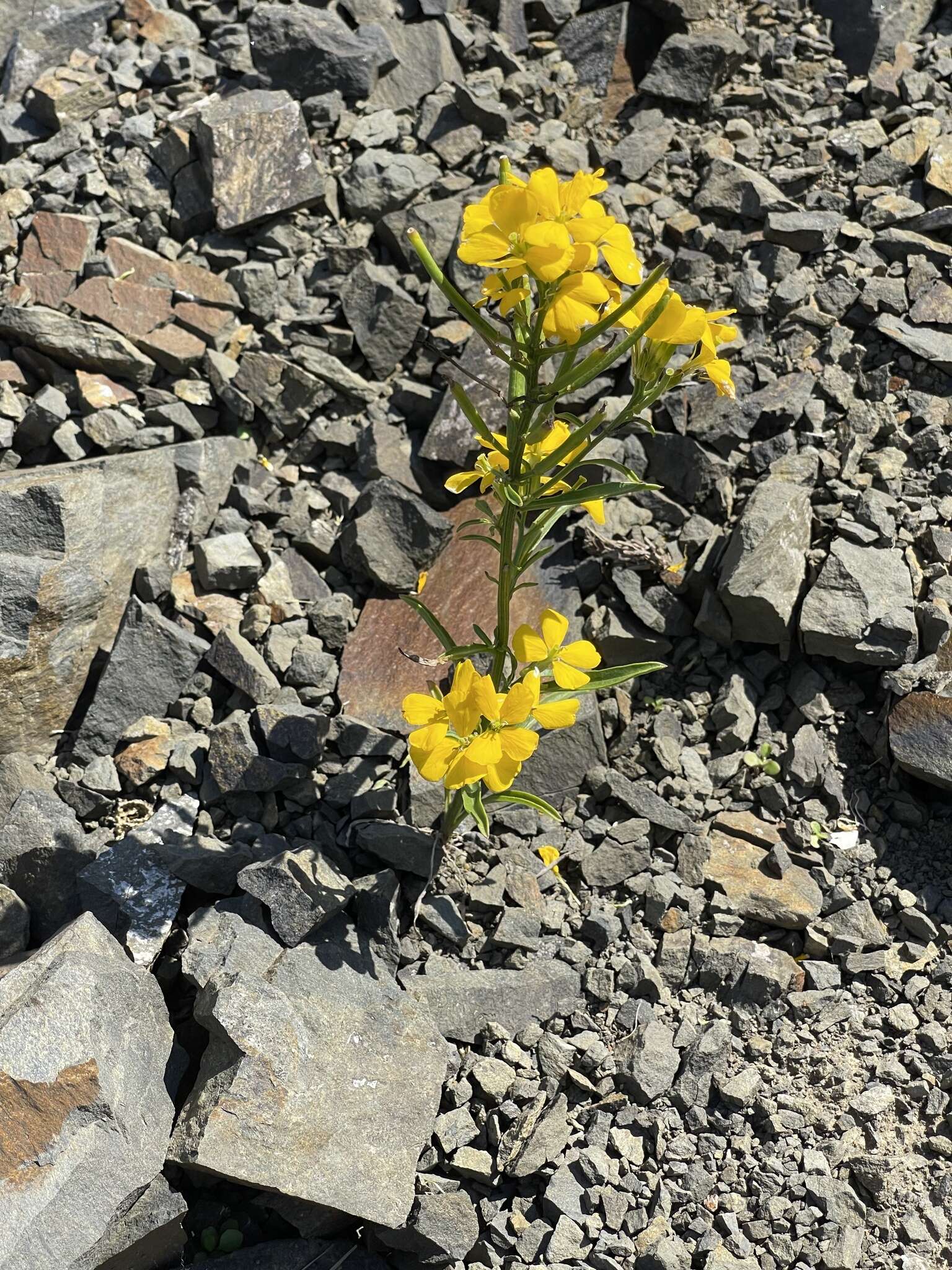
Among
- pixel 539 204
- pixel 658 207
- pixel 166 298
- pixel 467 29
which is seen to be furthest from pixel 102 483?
pixel 467 29

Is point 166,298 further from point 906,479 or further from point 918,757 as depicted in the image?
point 918,757

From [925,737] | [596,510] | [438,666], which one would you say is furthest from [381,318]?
[925,737]

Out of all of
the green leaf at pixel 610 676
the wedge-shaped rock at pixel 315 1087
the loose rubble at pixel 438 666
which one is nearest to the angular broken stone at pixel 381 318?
the loose rubble at pixel 438 666

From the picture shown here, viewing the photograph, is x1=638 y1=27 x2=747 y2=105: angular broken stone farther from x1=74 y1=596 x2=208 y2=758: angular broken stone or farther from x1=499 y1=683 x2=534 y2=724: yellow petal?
x1=499 y1=683 x2=534 y2=724: yellow petal

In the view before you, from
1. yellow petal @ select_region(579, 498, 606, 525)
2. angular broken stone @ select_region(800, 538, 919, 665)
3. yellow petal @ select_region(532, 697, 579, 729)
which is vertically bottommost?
angular broken stone @ select_region(800, 538, 919, 665)

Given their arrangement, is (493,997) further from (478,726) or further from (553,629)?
(553,629)

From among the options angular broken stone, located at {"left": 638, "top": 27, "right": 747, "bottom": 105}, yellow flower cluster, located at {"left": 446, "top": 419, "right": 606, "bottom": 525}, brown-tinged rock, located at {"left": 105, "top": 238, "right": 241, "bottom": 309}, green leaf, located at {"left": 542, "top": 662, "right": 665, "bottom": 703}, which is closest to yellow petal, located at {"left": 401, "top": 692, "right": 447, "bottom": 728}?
green leaf, located at {"left": 542, "top": 662, "right": 665, "bottom": 703}
